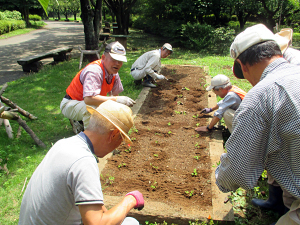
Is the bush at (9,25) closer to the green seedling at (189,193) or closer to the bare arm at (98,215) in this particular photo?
the green seedling at (189,193)

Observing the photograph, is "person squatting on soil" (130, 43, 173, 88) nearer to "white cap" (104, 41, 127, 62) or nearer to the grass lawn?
the grass lawn

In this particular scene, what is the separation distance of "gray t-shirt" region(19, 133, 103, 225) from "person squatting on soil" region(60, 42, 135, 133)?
1.86 meters

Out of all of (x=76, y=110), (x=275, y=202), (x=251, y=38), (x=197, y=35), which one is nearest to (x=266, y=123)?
(x=251, y=38)

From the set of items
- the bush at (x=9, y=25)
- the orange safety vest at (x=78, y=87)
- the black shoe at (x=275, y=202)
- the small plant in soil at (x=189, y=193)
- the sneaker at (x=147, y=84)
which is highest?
the bush at (x=9, y=25)

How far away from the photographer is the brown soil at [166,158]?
2971 mm

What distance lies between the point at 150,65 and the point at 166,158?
327cm

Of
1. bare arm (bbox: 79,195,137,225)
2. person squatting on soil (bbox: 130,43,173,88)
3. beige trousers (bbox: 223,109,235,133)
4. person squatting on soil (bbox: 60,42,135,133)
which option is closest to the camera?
bare arm (bbox: 79,195,137,225)

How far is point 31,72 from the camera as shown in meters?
8.47

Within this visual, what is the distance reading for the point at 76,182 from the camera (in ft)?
4.58

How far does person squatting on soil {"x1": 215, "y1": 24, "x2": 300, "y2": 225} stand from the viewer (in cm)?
150

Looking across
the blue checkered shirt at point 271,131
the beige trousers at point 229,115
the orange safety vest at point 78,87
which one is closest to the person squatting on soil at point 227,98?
the beige trousers at point 229,115

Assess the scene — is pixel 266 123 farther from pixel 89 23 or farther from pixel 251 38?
pixel 89 23

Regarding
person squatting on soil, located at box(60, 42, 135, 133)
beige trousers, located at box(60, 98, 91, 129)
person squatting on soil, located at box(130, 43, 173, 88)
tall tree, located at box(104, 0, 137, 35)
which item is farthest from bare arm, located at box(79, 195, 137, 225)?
tall tree, located at box(104, 0, 137, 35)

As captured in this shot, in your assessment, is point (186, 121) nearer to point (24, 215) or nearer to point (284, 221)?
point (284, 221)
